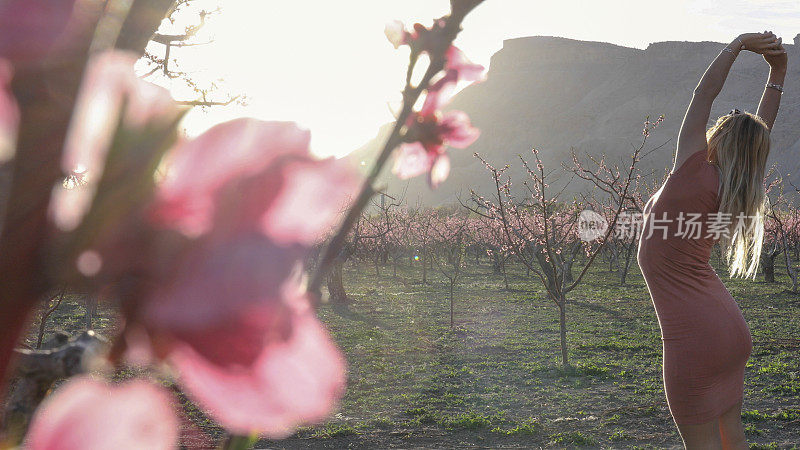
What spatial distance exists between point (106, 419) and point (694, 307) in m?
2.55

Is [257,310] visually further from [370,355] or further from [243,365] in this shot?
[370,355]

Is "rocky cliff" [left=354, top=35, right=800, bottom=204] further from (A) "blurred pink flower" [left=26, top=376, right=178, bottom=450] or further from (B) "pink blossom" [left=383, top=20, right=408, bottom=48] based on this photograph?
(A) "blurred pink flower" [left=26, top=376, right=178, bottom=450]

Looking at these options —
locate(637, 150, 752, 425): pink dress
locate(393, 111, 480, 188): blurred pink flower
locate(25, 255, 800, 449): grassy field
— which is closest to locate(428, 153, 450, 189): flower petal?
locate(393, 111, 480, 188): blurred pink flower

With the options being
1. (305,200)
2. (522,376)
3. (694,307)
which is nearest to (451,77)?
(305,200)

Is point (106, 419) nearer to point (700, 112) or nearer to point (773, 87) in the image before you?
point (700, 112)

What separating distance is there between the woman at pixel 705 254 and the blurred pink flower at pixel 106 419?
8.27ft

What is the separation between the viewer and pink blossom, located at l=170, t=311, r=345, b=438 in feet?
0.57

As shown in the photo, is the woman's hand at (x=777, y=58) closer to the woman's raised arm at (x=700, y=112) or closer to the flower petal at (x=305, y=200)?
the woman's raised arm at (x=700, y=112)

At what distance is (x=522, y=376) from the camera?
717 cm

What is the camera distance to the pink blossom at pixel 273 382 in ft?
0.57

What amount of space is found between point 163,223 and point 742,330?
2585 mm

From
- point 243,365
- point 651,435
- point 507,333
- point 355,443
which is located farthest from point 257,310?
point 507,333

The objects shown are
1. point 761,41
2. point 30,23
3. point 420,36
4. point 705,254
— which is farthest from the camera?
point 705,254

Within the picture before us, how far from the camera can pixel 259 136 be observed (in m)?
0.18
